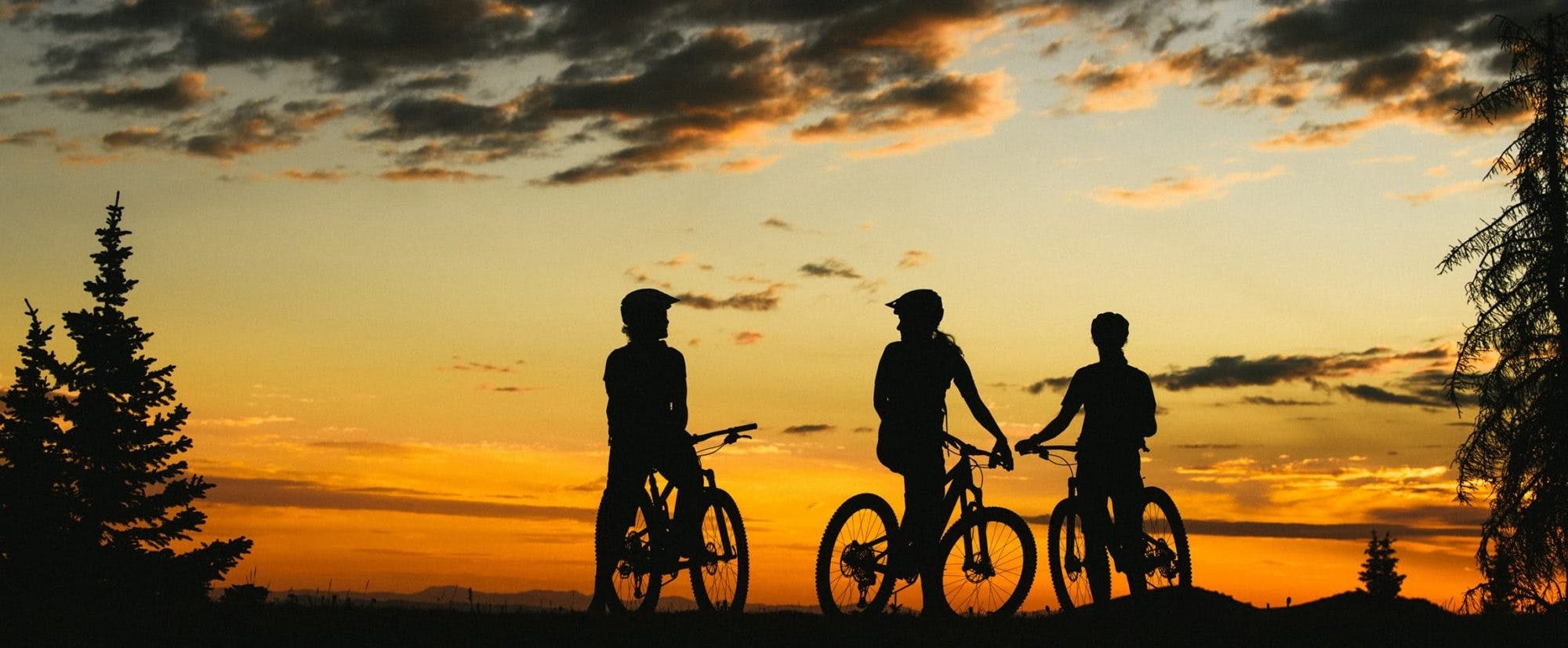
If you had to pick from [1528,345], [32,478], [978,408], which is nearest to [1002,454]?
[978,408]

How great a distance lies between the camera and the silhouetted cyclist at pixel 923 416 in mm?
11336

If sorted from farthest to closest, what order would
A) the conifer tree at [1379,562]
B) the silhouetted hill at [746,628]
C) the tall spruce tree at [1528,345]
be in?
the conifer tree at [1379,562], the tall spruce tree at [1528,345], the silhouetted hill at [746,628]

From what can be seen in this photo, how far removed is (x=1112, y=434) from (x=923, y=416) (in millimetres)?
1521

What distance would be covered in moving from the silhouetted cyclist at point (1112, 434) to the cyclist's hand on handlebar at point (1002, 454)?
324 mm

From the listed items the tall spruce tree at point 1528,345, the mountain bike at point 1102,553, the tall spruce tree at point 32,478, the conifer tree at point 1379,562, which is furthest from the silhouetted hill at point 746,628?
the conifer tree at point 1379,562

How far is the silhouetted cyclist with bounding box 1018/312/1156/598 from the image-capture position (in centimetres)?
1145

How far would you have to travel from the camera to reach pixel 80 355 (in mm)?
40875

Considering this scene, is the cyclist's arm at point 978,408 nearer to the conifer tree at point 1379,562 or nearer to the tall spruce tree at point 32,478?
the tall spruce tree at point 32,478

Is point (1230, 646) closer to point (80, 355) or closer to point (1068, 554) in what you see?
point (1068, 554)

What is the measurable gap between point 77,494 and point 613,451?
34.7m

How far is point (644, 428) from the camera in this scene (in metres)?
11.8

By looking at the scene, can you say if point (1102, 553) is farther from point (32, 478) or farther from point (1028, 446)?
point (32, 478)

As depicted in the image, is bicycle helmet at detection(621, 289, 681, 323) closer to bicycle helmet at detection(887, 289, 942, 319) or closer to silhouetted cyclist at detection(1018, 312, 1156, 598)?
bicycle helmet at detection(887, 289, 942, 319)

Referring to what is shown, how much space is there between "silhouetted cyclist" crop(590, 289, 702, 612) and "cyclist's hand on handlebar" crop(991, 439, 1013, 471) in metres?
2.51
